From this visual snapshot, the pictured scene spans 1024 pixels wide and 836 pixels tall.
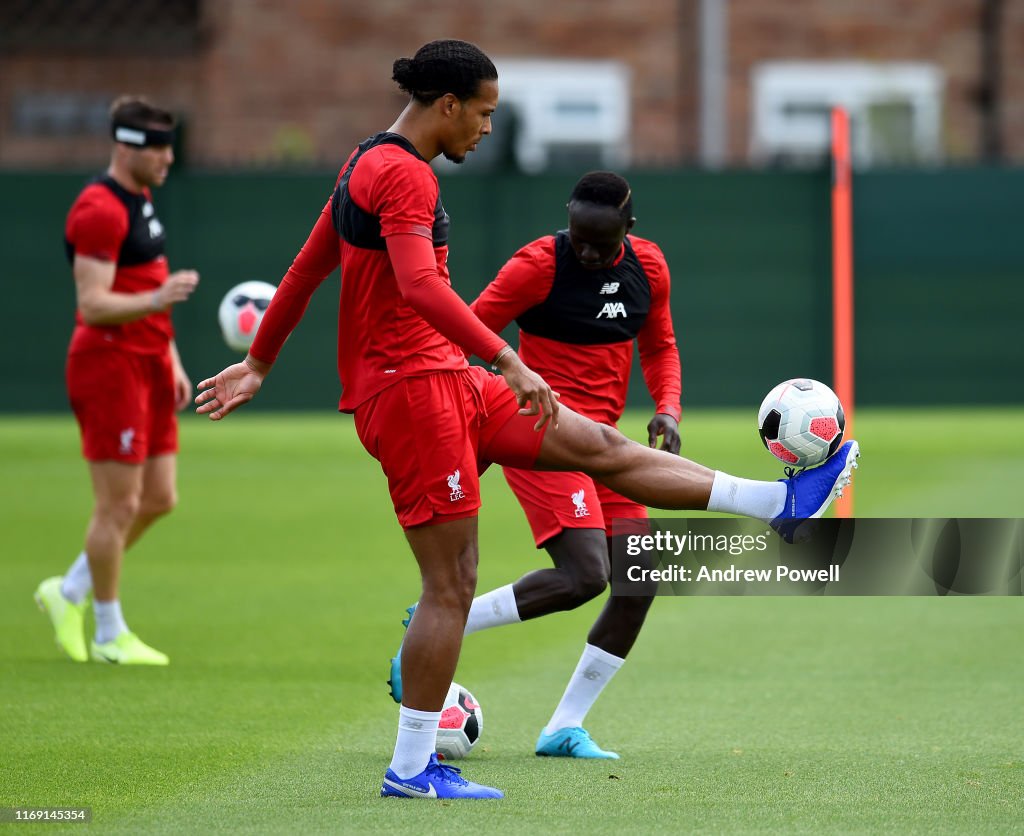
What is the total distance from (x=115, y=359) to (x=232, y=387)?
2703 millimetres

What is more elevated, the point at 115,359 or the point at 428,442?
the point at 428,442

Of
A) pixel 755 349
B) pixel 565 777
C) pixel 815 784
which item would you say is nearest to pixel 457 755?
pixel 565 777

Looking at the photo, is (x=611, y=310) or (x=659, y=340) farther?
(x=659, y=340)

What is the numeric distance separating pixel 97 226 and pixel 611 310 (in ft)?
9.26

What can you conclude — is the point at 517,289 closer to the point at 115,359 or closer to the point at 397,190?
the point at 397,190

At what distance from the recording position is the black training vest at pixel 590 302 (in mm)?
6035

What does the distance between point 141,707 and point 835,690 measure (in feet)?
9.30

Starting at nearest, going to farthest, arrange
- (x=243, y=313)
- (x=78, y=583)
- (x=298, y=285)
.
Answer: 1. (x=298, y=285)
2. (x=243, y=313)
3. (x=78, y=583)

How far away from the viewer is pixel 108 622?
7730 millimetres

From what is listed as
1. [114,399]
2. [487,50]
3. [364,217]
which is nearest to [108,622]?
[114,399]

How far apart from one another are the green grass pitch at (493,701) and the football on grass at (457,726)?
0.31ft

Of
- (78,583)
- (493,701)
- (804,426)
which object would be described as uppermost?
(804,426)

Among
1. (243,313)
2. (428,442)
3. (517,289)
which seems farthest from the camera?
(243,313)

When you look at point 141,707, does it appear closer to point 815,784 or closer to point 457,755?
point 457,755
